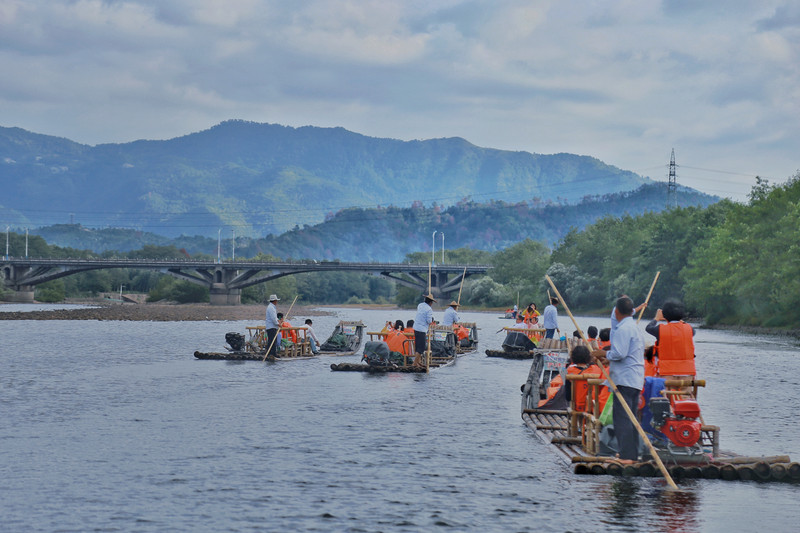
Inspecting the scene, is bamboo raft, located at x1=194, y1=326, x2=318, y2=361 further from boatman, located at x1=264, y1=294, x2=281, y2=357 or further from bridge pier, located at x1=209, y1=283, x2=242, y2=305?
bridge pier, located at x1=209, y1=283, x2=242, y2=305

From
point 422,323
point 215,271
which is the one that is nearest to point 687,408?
point 422,323

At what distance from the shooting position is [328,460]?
57.0 feet

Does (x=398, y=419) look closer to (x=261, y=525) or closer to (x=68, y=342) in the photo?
(x=261, y=525)

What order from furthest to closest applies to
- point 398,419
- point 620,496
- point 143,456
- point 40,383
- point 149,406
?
1. point 40,383
2. point 149,406
3. point 398,419
4. point 143,456
5. point 620,496

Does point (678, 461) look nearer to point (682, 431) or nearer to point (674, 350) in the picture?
point (682, 431)

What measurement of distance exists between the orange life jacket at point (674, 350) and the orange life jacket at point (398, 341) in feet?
63.3

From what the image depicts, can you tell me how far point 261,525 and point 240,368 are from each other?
24656 mm

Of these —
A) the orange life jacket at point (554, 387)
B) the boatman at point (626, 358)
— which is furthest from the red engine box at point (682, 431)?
the orange life jacket at point (554, 387)

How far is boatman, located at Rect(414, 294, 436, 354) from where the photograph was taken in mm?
31609

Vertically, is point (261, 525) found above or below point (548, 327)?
below

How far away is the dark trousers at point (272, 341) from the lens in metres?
38.2

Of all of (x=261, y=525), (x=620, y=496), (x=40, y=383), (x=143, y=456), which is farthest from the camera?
(x=40, y=383)

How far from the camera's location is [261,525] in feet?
41.7

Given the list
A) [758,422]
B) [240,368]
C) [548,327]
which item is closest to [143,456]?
[758,422]
